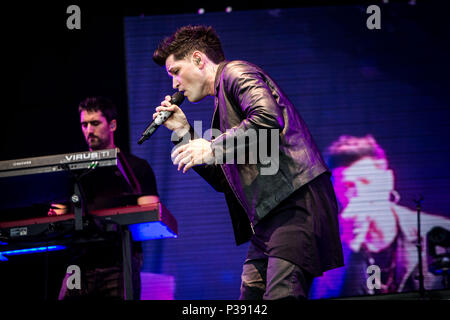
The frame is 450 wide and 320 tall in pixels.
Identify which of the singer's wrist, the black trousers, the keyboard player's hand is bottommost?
the black trousers

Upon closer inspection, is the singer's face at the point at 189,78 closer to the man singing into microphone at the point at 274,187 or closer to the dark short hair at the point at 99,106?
the man singing into microphone at the point at 274,187

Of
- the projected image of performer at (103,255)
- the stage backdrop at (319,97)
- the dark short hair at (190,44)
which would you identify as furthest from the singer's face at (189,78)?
the stage backdrop at (319,97)

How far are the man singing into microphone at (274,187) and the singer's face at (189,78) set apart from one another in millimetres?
181

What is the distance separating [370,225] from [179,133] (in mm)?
3705

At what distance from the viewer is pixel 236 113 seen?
8.42 ft

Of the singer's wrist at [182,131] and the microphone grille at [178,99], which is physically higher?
the microphone grille at [178,99]

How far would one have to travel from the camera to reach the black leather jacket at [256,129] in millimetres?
2332

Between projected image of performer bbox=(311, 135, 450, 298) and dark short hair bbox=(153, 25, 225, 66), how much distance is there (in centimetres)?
340

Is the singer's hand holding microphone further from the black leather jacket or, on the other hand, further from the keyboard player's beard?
the keyboard player's beard

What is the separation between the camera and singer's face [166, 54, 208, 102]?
9.29ft

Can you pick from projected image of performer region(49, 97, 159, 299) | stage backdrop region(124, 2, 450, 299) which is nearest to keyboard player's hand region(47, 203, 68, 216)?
projected image of performer region(49, 97, 159, 299)

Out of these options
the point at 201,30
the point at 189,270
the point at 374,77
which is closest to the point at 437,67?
the point at 374,77
